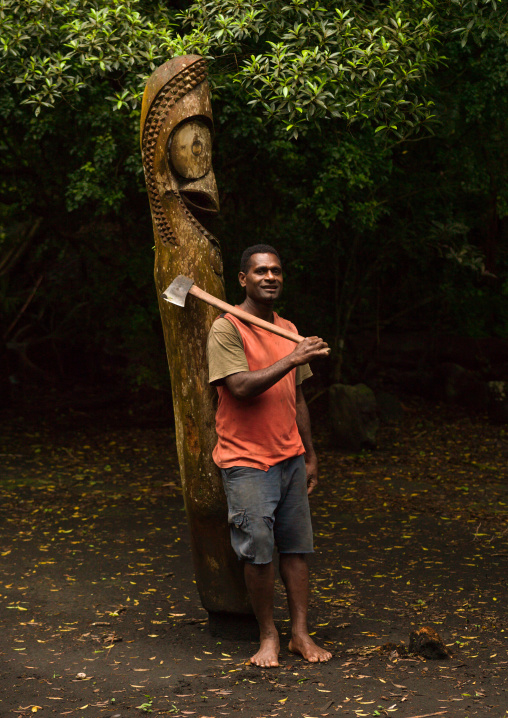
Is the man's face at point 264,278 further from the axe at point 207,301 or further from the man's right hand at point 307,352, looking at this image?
the man's right hand at point 307,352

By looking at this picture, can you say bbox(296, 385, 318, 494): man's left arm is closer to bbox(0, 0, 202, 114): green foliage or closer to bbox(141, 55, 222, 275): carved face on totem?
bbox(141, 55, 222, 275): carved face on totem

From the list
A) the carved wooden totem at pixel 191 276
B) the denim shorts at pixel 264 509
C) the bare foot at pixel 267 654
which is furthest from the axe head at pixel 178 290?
the bare foot at pixel 267 654

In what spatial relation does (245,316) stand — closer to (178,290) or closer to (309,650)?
(178,290)

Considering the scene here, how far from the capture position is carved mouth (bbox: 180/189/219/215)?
5.05m

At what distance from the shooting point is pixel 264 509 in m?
4.52

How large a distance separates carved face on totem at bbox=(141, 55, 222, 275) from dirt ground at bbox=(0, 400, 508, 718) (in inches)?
90.0

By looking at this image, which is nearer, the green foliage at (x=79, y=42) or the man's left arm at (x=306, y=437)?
the man's left arm at (x=306, y=437)

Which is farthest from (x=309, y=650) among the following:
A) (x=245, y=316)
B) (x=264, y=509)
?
(x=245, y=316)

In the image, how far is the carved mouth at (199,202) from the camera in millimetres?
5055

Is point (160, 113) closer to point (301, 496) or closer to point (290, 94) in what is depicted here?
point (290, 94)

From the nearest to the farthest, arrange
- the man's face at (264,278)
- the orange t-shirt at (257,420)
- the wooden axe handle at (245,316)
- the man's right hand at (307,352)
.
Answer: the man's right hand at (307,352) < the wooden axe handle at (245,316) < the orange t-shirt at (257,420) < the man's face at (264,278)

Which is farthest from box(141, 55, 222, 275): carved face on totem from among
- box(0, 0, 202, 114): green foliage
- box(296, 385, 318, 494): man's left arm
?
box(0, 0, 202, 114): green foliage

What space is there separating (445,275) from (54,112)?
309 inches

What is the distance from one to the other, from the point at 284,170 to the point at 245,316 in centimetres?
714
